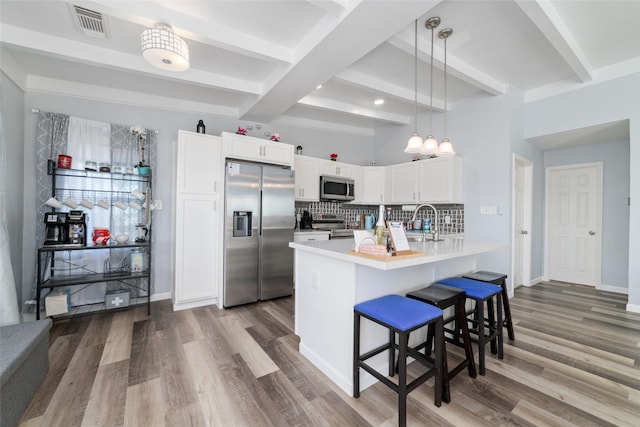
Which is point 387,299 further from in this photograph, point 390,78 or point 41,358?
point 390,78

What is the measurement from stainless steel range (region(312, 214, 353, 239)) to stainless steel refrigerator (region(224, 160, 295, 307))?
999 millimetres

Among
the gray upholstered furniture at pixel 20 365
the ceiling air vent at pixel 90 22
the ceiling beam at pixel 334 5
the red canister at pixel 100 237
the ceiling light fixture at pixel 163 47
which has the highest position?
the ceiling air vent at pixel 90 22

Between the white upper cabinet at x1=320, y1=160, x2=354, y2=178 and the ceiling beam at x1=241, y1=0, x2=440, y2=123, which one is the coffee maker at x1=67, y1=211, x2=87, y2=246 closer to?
the ceiling beam at x1=241, y1=0, x2=440, y2=123

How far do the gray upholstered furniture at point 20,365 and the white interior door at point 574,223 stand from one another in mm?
6637

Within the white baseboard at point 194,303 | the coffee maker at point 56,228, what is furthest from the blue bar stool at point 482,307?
the coffee maker at point 56,228

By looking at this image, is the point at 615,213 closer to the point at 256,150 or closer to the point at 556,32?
the point at 556,32

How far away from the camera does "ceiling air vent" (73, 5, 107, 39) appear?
2.15 m

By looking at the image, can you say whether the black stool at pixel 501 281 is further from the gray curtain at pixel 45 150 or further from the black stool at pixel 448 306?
the gray curtain at pixel 45 150

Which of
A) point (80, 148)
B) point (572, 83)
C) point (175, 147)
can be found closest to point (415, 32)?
point (572, 83)

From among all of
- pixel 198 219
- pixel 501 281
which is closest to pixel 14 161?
pixel 198 219

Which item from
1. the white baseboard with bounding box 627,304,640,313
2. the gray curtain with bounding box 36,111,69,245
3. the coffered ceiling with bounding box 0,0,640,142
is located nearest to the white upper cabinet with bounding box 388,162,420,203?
the coffered ceiling with bounding box 0,0,640,142

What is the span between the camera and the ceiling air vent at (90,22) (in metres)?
2.15

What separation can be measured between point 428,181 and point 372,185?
1118 mm

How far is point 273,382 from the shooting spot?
188 cm
